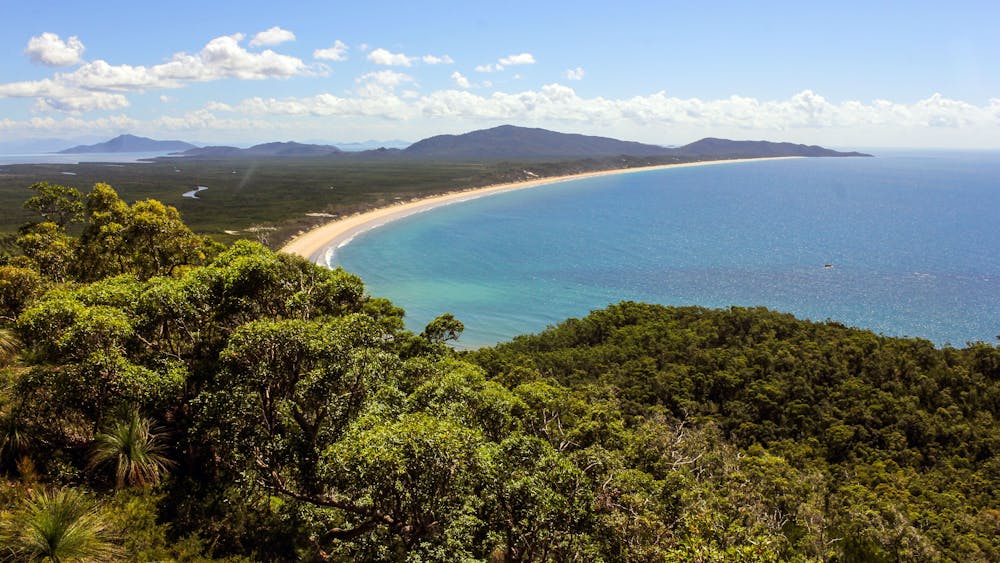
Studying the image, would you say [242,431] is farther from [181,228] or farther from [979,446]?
[979,446]

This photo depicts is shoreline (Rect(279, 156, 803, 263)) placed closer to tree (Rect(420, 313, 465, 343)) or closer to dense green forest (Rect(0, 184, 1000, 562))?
tree (Rect(420, 313, 465, 343))

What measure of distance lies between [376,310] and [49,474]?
642 inches

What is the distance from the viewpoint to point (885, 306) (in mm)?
54906

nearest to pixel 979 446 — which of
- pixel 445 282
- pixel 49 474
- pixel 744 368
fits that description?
pixel 744 368

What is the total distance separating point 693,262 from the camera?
251ft

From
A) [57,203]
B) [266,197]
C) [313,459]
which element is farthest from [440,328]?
[266,197]

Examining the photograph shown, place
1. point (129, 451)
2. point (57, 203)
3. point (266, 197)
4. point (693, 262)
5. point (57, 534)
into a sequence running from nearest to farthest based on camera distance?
point (57, 534) < point (129, 451) < point (57, 203) < point (693, 262) < point (266, 197)

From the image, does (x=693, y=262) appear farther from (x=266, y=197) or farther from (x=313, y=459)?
(x=266, y=197)

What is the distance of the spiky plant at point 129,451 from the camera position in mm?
10711

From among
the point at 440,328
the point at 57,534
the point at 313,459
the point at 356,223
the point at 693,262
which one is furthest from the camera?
the point at 356,223

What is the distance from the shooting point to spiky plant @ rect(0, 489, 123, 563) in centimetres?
814

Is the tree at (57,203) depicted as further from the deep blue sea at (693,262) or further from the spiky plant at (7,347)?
the deep blue sea at (693,262)

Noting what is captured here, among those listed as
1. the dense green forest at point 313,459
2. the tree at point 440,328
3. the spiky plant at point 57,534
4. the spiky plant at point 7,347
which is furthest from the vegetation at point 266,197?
the spiky plant at point 57,534

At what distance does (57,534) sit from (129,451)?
8.80 ft
